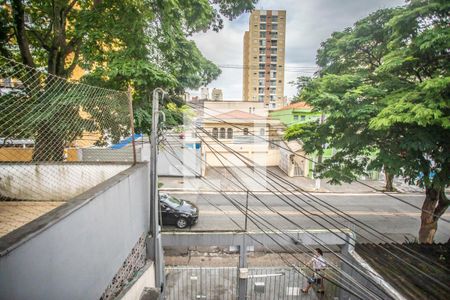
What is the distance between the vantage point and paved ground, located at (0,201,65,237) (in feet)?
12.0

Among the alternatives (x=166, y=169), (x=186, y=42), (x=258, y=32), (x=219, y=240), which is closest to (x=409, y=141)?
(x=219, y=240)

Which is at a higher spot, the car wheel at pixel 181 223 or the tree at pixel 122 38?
the tree at pixel 122 38

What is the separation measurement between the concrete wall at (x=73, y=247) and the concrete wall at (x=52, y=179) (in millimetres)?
1459

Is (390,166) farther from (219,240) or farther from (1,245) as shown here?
(1,245)

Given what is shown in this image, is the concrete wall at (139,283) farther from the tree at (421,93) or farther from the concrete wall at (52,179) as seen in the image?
the tree at (421,93)

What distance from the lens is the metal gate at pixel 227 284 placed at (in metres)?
7.92

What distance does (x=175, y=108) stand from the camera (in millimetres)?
8977

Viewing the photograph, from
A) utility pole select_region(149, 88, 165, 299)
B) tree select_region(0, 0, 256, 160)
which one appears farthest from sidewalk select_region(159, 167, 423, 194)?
utility pole select_region(149, 88, 165, 299)

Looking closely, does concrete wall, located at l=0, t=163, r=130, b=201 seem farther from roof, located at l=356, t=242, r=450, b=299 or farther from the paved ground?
roof, located at l=356, t=242, r=450, b=299

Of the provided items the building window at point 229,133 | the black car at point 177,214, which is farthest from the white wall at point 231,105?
the black car at point 177,214

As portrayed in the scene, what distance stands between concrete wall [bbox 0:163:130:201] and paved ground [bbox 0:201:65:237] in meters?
0.21

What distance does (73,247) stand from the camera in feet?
7.55

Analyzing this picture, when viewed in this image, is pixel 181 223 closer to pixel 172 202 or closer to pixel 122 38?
pixel 172 202

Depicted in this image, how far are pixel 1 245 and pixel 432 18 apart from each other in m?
9.97
